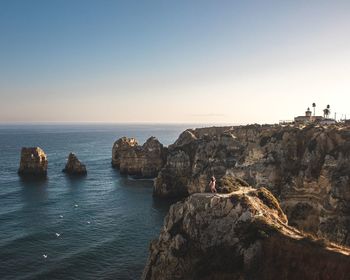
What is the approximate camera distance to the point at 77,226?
7488cm

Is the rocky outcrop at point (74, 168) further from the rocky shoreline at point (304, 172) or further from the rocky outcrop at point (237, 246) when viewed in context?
the rocky outcrop at point (237, 246)

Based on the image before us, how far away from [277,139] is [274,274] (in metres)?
48.4

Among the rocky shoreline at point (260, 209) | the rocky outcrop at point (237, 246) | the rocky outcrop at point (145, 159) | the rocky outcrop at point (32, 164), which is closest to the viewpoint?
the rocky outcrop at point (237, 246)

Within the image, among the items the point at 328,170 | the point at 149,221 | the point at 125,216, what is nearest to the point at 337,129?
the point at 328,170

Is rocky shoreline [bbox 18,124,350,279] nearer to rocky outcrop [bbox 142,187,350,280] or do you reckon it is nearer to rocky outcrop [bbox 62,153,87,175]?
rocky outcrop [bbox 142,187,350,280]

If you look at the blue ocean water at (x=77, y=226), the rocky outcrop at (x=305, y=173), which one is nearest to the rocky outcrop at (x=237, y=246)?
the rocky outcrop at (x=305, y=173)

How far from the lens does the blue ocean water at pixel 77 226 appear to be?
55.9 m

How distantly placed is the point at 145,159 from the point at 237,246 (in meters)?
103

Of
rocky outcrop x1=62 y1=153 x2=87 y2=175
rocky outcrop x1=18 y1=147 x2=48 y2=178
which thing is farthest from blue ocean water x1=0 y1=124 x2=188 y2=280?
rocky outcrop x1=62 y1=153 x2=87 y2=175

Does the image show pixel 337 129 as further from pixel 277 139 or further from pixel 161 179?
pixel 161 179

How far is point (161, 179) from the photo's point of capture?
103 m

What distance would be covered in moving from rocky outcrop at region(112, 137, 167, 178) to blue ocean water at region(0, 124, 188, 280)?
321 inches

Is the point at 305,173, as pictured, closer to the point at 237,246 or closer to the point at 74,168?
the point at 237,246

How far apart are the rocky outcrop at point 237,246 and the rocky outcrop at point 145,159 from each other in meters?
94.3
